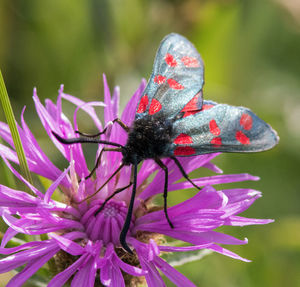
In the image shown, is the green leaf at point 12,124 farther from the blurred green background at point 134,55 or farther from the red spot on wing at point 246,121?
the blurred green background at point 134,55

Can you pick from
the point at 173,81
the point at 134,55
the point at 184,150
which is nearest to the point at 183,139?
the point at 184,150

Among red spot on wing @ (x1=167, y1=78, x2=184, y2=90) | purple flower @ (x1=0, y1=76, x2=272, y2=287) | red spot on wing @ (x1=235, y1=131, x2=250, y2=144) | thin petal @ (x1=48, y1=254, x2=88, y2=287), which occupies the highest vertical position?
red spot on wing @ (x1=167, y1=78, x2=184, y2=90)

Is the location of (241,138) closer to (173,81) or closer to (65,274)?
(173,81)

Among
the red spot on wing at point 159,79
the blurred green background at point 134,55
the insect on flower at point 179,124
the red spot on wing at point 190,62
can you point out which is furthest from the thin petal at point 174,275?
the blurred green background at point 134,55

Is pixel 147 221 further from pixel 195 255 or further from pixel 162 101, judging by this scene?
pixel 162 101

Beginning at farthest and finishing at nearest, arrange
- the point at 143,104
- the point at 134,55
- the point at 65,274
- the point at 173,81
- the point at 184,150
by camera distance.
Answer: the point at 134,55 < the point at 173,81 < the point at 143,104 < the point at 184,150 < the point at 65,274

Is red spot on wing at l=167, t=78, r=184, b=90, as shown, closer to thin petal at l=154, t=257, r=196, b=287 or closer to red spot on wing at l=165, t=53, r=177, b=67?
red spot on wing at l=165, t=53, r=177, b=67

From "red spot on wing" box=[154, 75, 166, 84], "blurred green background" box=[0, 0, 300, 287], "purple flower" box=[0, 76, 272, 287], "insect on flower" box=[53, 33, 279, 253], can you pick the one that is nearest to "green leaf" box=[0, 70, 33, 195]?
"purple flower" box=[0, 76, 272, 287]
